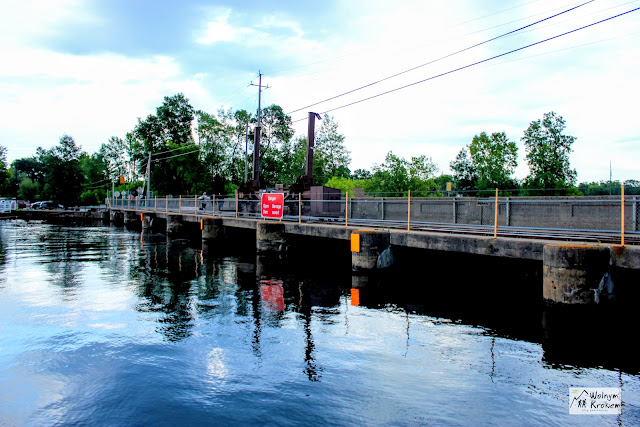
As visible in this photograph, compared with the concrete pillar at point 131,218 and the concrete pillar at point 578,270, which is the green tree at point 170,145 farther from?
the concrete pillar at point 578,270

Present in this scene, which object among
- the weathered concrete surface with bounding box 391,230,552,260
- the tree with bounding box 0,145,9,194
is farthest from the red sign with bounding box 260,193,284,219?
the tree with bounding box 0,145,9,194

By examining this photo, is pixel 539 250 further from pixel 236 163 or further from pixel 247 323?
pixel 236 163

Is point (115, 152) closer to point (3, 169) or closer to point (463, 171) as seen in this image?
point (3, 169)

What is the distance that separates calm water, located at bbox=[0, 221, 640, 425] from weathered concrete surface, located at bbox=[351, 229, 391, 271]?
664mm

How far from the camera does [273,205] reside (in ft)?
66.6

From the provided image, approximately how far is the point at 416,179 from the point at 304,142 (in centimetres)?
1740

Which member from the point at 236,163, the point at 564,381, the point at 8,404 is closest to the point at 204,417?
the point at 8,404

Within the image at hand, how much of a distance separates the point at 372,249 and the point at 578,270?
6.23 metres

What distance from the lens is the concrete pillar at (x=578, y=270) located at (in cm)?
867

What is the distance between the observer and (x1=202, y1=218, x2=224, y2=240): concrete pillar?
82.7ft

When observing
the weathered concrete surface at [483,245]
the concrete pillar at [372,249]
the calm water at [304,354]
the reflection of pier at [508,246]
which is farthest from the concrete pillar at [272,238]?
the concrete pillar at [372,249]

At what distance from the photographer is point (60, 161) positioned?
96000mm

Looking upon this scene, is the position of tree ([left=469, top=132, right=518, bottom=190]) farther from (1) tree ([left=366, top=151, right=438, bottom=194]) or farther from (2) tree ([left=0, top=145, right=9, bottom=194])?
(2) tree ([left=0, top=145, right=9, bottom=194])

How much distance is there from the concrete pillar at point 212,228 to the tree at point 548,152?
46812mm
